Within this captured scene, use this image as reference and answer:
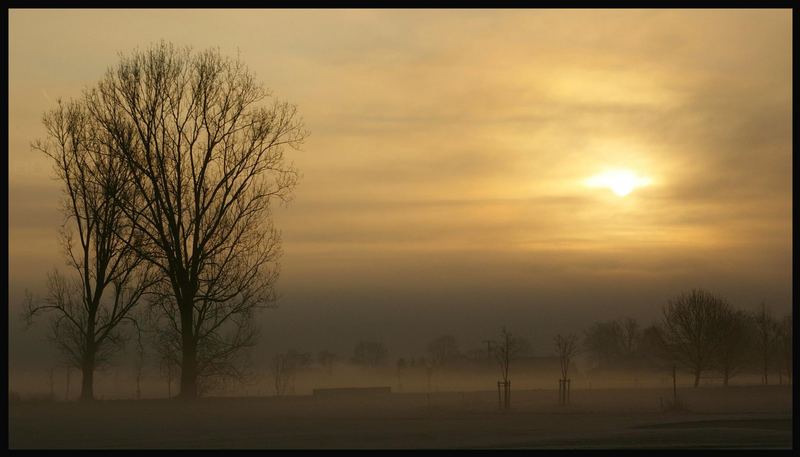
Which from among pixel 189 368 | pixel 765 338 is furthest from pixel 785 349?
pixel 189 368

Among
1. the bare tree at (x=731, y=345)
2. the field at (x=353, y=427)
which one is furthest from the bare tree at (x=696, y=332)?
the field at (x=353, y=427)

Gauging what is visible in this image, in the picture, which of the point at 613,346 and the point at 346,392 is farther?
the point at 613,346

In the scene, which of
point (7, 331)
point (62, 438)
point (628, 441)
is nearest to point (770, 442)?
point (628, 441)

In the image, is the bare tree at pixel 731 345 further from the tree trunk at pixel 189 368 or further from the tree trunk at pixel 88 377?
the tree trunk at pixel 88 377

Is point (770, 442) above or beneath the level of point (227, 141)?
beneath

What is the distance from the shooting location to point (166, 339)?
41.4 m

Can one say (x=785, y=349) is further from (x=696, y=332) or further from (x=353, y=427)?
(x=353, y=427)

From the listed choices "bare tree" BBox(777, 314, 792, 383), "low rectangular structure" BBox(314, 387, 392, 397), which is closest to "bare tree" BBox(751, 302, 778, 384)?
"bare tree" BBox(777, 314, 792, 383)

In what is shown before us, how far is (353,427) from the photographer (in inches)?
1262

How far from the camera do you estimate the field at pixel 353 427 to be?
88.4 ft

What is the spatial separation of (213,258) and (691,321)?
46701 millimetres

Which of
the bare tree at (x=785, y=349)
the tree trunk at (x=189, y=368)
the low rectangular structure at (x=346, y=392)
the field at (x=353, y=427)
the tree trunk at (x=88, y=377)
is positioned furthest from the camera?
the bare tree at (x=785, y=349)

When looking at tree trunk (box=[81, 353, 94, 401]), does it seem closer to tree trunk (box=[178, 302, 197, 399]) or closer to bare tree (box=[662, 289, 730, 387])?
tree trunk (box=[178, 302, 197, 399])

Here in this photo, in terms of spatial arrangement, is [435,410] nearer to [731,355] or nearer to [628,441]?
[628,441]
